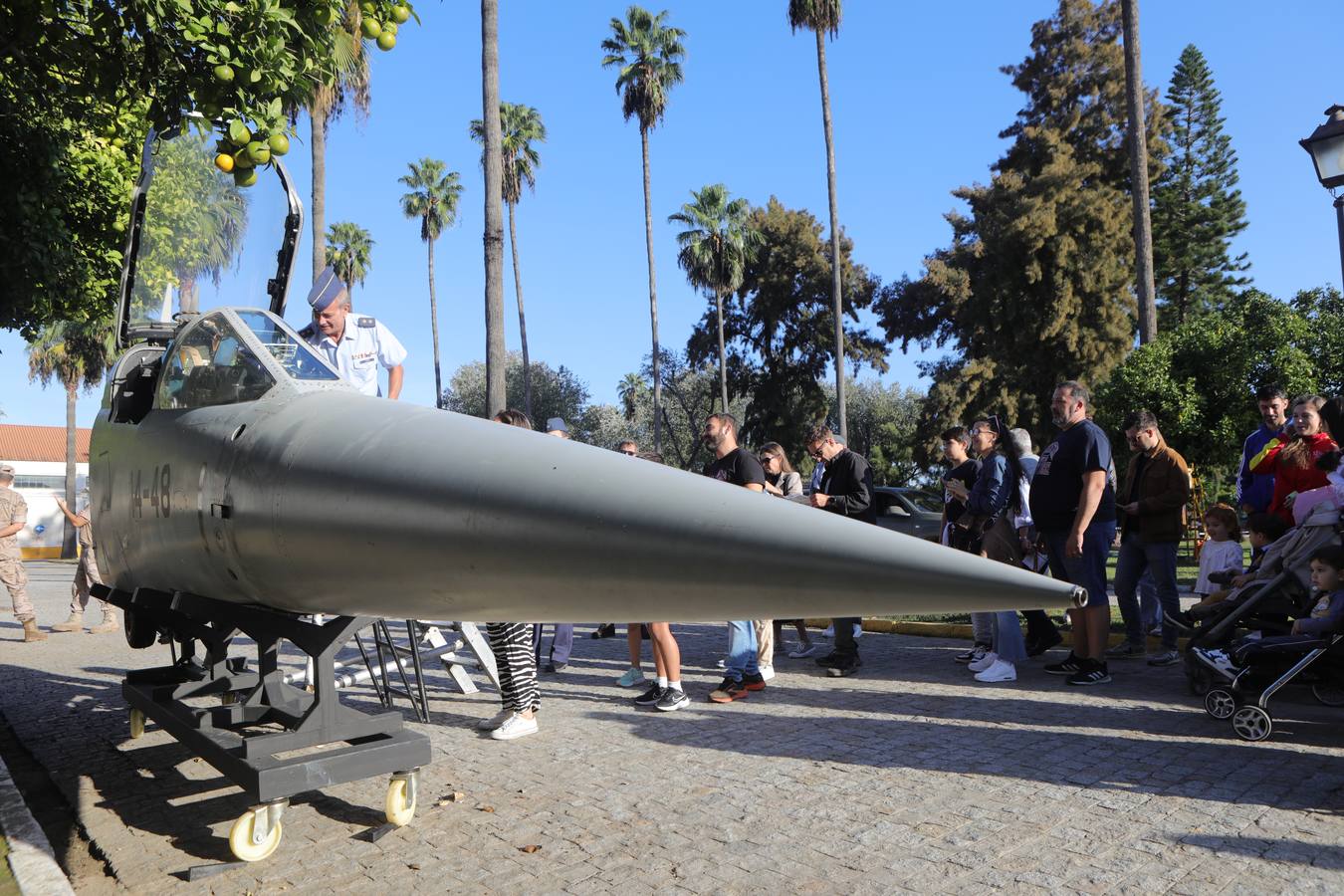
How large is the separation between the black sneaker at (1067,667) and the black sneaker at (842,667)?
4.75 ft

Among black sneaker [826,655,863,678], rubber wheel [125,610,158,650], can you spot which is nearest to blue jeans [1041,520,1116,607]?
black sneaker [826,655,863,678]

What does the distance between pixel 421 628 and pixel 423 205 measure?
45.7 meters

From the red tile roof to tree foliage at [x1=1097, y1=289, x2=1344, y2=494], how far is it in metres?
52.5

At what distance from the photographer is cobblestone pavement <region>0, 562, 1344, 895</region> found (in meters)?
3.21

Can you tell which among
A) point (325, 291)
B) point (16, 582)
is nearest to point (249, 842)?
point (325, 291)

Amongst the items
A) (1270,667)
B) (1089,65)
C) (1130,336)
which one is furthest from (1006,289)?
(1270,667)

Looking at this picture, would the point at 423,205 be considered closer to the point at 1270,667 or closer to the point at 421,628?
the point at 421,628

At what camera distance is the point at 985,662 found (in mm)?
6852

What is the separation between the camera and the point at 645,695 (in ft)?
20.5

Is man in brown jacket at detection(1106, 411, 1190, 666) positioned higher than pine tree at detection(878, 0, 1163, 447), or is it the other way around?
pine tree at detection(878, 0, 1163, 447)

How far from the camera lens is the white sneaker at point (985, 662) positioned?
6773mm

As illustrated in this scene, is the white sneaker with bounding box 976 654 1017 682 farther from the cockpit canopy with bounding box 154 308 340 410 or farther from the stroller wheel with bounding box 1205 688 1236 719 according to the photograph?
the cockpit canopy with bounding box 154 308 340 410

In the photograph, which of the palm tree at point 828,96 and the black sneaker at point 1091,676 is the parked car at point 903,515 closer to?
the palm tree at point 828,96

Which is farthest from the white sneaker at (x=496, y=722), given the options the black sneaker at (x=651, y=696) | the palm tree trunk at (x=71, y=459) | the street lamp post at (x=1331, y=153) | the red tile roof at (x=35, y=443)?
the red tile roof at (x=35, y=443)
